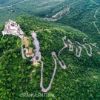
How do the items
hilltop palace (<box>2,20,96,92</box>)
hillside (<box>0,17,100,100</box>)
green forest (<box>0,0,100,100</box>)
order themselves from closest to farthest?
green forest (<box>0,0,100,100</box>)
hillside (<box>0,17,100,100</box>)
hilltop palace (<box>2,20,96,92</box>)

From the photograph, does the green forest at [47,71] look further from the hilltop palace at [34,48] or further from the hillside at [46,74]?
the hilltop palace at [34,48]

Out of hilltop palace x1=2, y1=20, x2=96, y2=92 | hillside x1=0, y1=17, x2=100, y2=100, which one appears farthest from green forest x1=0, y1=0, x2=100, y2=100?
hilltop palace x1=2, y1=20, x2=96, y2=92

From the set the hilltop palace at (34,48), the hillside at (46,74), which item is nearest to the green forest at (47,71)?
the hillside at (46,74)

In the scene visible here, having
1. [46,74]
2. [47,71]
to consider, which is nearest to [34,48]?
[47,71]

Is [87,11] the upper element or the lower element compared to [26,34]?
lower

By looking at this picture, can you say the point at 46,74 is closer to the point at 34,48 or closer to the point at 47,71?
the point at 47,71

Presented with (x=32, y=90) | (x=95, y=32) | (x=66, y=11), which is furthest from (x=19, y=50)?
(x=66, y=11)

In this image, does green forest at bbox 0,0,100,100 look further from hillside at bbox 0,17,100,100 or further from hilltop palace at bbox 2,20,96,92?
hilltop palace at bbox 2,20,96,92

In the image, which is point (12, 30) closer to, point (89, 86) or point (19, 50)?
point (19, 50)
